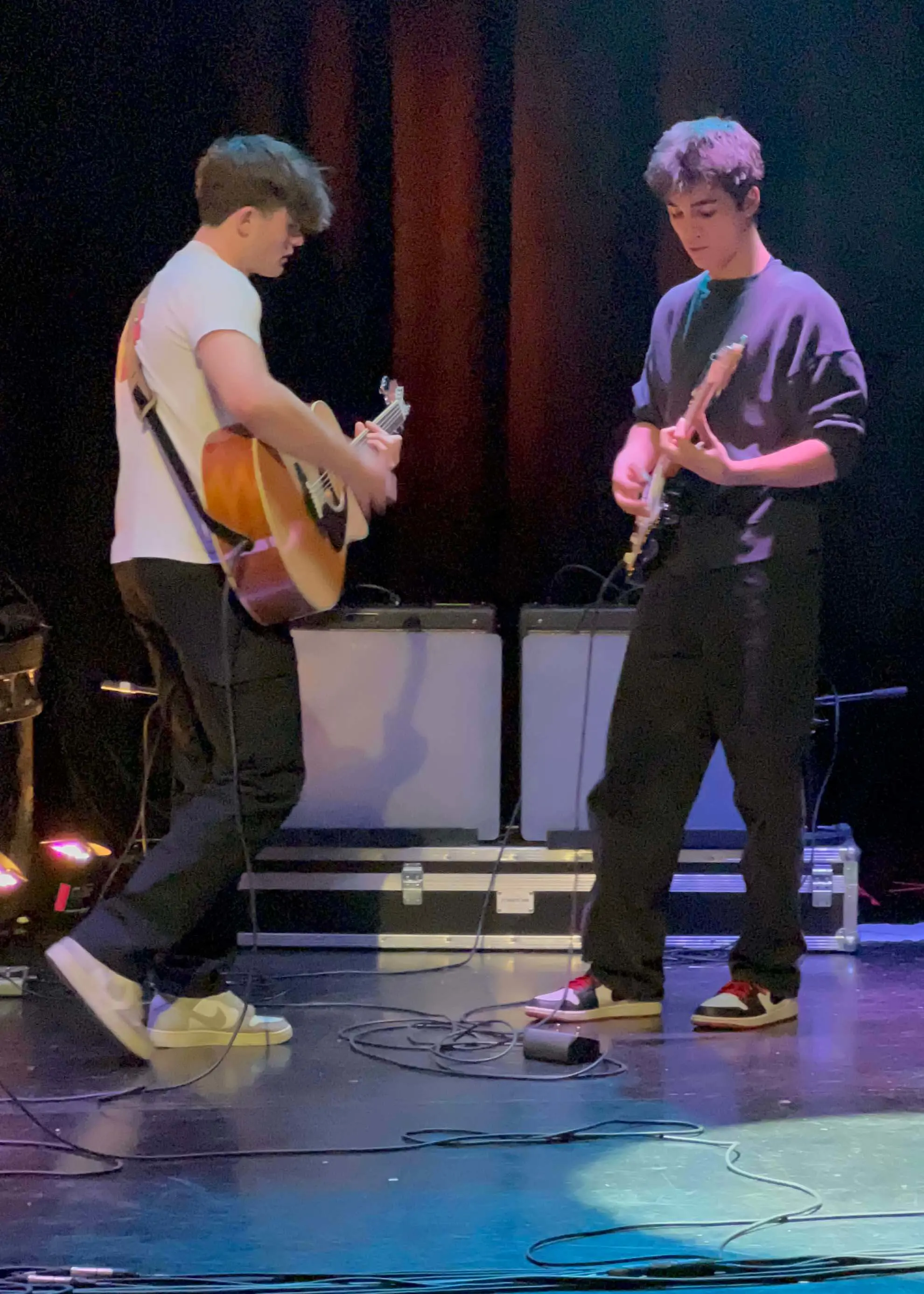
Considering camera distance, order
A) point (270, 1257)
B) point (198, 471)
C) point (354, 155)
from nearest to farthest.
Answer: point (270, 1257) < point (198, 471) < point (354, 155)

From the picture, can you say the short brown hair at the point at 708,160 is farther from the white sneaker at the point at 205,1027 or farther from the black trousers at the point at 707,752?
the white sneaker at the point at 205,1027

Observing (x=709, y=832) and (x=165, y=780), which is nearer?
(x=709, y=832)

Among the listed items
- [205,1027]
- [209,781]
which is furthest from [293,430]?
[205,1027]

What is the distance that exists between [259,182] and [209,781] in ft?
3.83

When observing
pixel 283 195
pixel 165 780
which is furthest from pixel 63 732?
pixel 283 195

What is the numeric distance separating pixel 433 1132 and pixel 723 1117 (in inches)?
19.0

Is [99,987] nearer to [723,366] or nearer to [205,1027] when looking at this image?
[205,1027]

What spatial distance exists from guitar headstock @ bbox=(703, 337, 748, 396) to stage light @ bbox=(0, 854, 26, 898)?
6.44 feet

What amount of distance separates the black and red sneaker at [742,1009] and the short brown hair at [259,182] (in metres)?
1.77

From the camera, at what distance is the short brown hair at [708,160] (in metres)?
3.05

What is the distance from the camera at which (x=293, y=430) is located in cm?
286

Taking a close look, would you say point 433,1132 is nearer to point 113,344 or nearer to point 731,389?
point 731,389

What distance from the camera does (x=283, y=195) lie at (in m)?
3.02

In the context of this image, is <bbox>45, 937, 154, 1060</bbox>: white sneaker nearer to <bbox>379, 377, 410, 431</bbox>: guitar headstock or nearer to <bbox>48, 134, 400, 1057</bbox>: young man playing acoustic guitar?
<bbox>48, 134, 400, 1057</bbox>: young man playing acoustic guitar
